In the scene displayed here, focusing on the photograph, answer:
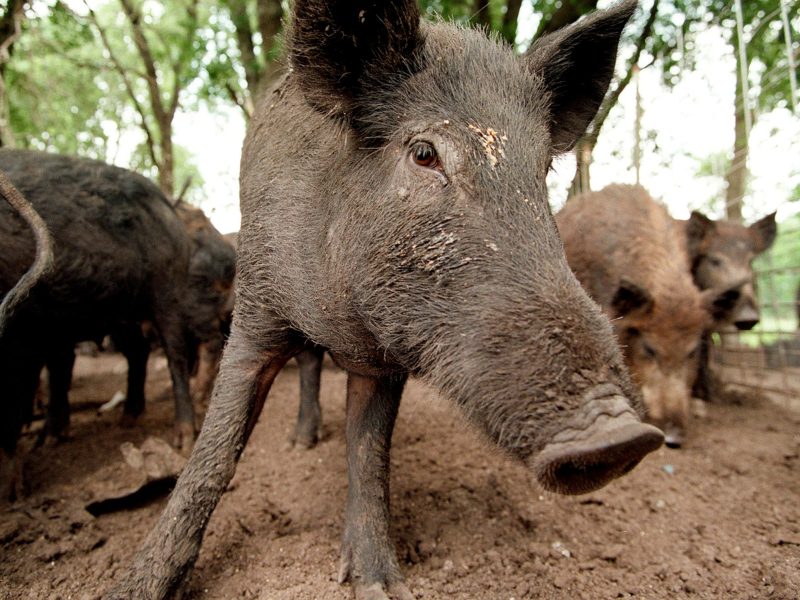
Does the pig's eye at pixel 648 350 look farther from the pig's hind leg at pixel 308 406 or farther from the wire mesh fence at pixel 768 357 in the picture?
the pig's hind leg at pixel 308 406

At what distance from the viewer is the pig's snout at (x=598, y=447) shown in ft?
4.79

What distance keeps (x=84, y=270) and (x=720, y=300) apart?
18.9ft

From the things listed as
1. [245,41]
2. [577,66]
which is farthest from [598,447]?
[245,41]

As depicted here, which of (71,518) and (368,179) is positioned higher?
(368,179)

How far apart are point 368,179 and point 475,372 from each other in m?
0.96

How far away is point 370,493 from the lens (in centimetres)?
271

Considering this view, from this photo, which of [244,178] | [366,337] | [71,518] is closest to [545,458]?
[366,337]

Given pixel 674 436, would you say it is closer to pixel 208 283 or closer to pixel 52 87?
pixel 208 283

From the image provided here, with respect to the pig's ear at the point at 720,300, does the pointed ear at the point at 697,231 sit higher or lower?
higher

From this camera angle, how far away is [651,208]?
234 inches

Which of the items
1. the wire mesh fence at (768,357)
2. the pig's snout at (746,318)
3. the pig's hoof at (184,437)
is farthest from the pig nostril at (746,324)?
the pig's hoof at (184,437)

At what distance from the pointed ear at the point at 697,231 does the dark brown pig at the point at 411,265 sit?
5607 millimetres

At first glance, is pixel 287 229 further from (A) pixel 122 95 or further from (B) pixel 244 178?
(A) pixel 122 95

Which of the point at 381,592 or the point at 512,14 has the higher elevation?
the point at 512,14
